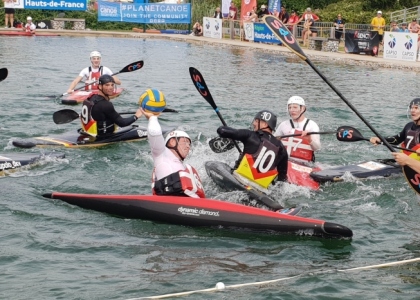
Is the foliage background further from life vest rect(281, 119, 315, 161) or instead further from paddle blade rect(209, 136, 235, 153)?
paddle blade rect(209, 136, 235, 153)

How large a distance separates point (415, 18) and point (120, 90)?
61.4 ft

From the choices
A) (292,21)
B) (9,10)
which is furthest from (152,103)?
(9,10)

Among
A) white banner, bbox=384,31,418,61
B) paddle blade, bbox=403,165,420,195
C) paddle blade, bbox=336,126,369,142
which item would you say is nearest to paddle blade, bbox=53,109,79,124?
paddle blade, bbox=336,126,369,142

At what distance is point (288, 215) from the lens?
30.2 ft

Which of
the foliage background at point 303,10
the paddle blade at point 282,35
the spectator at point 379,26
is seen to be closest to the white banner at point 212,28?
the foliage background at point 303,10

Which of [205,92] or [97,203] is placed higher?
[205,92]

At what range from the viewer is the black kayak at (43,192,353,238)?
9.04 metres

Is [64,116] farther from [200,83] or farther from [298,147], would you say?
[298,147]

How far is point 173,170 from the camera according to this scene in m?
9.34

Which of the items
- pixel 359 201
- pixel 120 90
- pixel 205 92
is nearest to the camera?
pixel 359 201

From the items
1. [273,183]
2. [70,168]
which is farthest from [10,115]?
[273,183]

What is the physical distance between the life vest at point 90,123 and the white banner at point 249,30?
918 inches

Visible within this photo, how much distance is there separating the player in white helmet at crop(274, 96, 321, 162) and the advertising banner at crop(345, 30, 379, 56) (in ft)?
60.8

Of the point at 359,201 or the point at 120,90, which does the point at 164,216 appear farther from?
the point at 120,90
